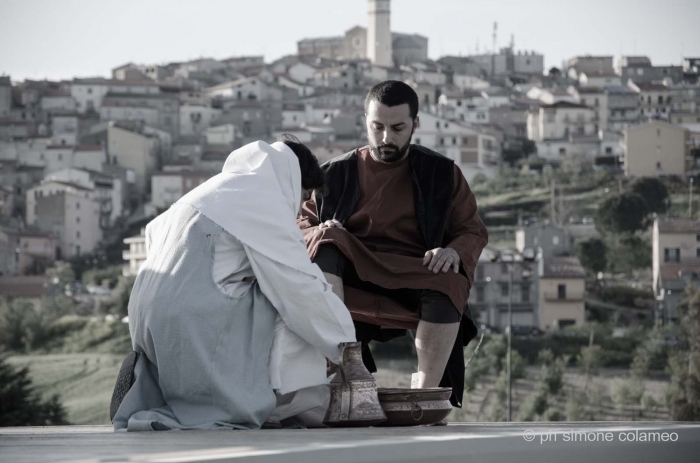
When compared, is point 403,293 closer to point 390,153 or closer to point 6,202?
point 390,153

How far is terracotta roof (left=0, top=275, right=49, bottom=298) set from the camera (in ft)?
166

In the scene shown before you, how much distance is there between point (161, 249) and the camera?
139 inches

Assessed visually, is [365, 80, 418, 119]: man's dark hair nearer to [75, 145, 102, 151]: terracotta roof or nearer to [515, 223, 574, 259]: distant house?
[515, 223, 574, 259]: distant house

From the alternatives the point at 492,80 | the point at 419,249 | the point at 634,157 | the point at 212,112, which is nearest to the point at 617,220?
the point at 634,157

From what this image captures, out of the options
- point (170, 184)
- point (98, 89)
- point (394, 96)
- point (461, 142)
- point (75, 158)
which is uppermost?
point (98, 89)

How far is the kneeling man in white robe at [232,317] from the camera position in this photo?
3.36m

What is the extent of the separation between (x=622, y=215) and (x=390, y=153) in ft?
166

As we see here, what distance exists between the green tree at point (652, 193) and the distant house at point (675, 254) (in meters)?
6.04

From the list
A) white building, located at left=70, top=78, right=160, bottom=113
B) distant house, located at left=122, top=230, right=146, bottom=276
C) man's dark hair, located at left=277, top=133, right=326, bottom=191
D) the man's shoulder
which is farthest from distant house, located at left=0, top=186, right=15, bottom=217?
man's dark hair, located at left=277, top=133, right=326, bottom=191

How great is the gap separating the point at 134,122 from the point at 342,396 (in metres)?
68.4

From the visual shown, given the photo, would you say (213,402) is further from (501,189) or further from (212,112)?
(212,112)

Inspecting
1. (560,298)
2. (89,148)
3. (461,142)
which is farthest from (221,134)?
(560,298)

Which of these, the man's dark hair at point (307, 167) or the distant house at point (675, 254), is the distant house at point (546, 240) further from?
the man's dark hair at point (307, 167)

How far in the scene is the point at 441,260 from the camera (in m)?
4.20
